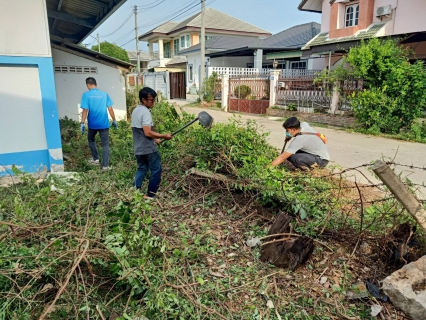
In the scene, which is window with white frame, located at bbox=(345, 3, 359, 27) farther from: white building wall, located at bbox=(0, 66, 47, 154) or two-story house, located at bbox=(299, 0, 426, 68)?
white building wall, located at bbox=(0, 66, 47, 154)

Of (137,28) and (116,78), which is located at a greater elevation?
(137,28)

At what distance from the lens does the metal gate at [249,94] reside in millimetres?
14352

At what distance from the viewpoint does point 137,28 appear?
31.3 m

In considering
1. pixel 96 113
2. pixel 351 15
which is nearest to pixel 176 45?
pixel 351 15

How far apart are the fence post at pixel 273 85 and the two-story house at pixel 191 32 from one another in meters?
18.9

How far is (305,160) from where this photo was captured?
4.47 meters

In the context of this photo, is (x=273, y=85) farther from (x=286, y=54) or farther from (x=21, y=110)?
(x=21, y=110)

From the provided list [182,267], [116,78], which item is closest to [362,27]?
[116,78]

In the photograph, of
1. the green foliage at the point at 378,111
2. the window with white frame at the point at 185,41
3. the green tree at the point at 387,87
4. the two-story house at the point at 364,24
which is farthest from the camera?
the window with white frame at the point at 185,41

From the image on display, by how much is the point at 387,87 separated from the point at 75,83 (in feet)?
29.7

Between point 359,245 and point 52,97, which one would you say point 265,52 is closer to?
point 52,97

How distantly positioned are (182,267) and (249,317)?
2.22ft

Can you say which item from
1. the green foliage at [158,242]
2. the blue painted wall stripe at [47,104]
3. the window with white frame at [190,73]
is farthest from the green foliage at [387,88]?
the window with white frame at [190,73]

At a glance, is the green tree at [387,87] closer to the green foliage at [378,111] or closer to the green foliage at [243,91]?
the green foliage at [378,111]
